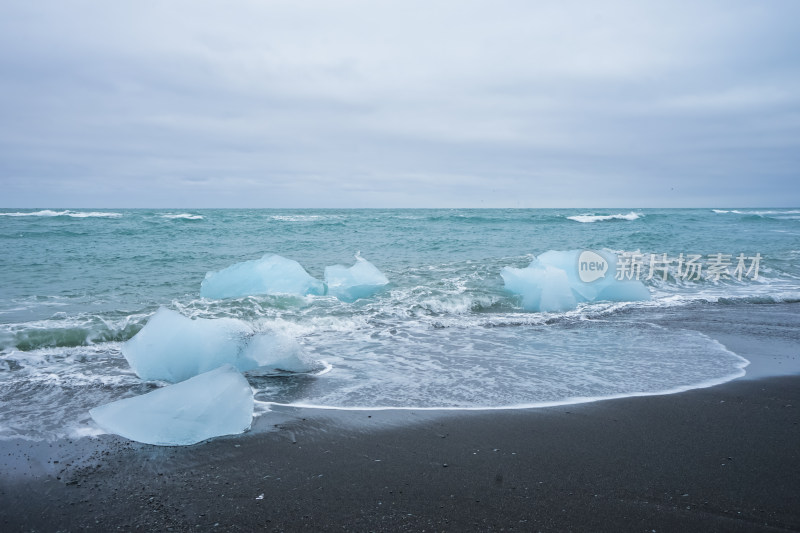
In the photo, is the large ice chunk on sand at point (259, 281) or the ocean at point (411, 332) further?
the large ice chunk on sand at point (259, 281)

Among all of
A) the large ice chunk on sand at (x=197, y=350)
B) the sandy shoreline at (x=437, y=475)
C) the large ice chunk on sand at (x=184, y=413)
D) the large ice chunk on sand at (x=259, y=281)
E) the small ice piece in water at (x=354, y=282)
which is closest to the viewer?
the sandy shoreline at (x=437, y=475)

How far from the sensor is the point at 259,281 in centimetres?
862

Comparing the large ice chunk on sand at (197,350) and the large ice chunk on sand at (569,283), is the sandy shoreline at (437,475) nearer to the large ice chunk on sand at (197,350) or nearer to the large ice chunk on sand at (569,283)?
the large ice chunk on sand at (197,350)

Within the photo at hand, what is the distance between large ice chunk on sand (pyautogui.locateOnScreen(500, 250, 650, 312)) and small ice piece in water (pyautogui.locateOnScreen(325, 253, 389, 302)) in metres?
2.26

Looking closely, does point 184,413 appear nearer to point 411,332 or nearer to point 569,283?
point 411,332

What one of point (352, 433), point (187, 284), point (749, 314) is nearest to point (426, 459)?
point (352, 433)

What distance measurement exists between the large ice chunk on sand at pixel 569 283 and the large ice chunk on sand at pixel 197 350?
443 cm

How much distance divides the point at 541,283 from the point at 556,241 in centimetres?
1311

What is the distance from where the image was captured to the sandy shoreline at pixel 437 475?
2.34 meters

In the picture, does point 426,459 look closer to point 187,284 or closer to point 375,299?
point 375,299

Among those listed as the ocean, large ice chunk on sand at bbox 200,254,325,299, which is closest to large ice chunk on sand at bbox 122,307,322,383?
the ocean

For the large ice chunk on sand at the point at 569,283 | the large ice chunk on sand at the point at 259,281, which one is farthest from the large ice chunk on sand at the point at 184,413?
the large ice chunk on sand at the point at 569,283

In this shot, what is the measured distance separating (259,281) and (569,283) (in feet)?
17.2

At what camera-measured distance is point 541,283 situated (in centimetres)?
816
